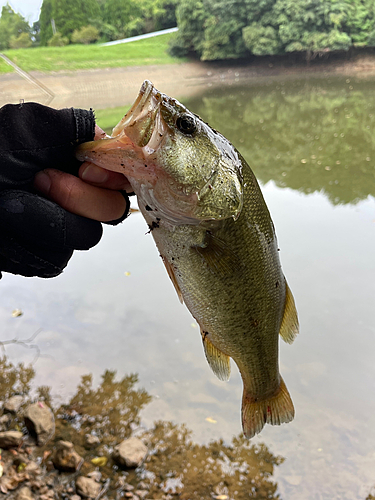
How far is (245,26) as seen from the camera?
35.7 metres

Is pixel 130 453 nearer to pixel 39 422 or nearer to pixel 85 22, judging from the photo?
pixel 39 422

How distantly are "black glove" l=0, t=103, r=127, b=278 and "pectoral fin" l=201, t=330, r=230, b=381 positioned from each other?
76 cm

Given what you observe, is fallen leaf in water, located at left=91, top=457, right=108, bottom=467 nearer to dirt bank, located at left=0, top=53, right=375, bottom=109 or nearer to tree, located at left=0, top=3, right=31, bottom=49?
dirt bank, located at left=0, top=53, right=375, bottom=109

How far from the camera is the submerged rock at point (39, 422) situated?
388 centimetres

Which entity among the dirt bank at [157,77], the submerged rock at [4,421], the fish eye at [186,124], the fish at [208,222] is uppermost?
the dirt bank at [157,77]

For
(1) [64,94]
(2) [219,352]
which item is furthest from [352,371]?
(1) [64,94]

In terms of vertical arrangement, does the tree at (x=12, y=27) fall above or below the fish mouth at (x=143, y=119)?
above

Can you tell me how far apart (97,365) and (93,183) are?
377 centimetres

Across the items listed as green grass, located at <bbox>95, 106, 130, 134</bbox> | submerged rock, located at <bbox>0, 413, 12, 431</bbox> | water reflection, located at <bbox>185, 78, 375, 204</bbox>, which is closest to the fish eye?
submerged rock, located at <bbox>0, 413, 12, 431</bbox>

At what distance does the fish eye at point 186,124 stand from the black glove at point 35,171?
329 millimetres

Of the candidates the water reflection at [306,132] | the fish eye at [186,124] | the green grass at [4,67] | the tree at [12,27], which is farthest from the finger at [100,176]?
the tree at [12,27]

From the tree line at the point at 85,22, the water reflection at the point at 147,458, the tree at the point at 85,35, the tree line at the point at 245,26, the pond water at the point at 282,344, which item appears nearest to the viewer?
the water reflection at the point at 147,458

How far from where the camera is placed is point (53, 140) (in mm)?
1510

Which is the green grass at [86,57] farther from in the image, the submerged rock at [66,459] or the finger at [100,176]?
the finger at [100,176]
